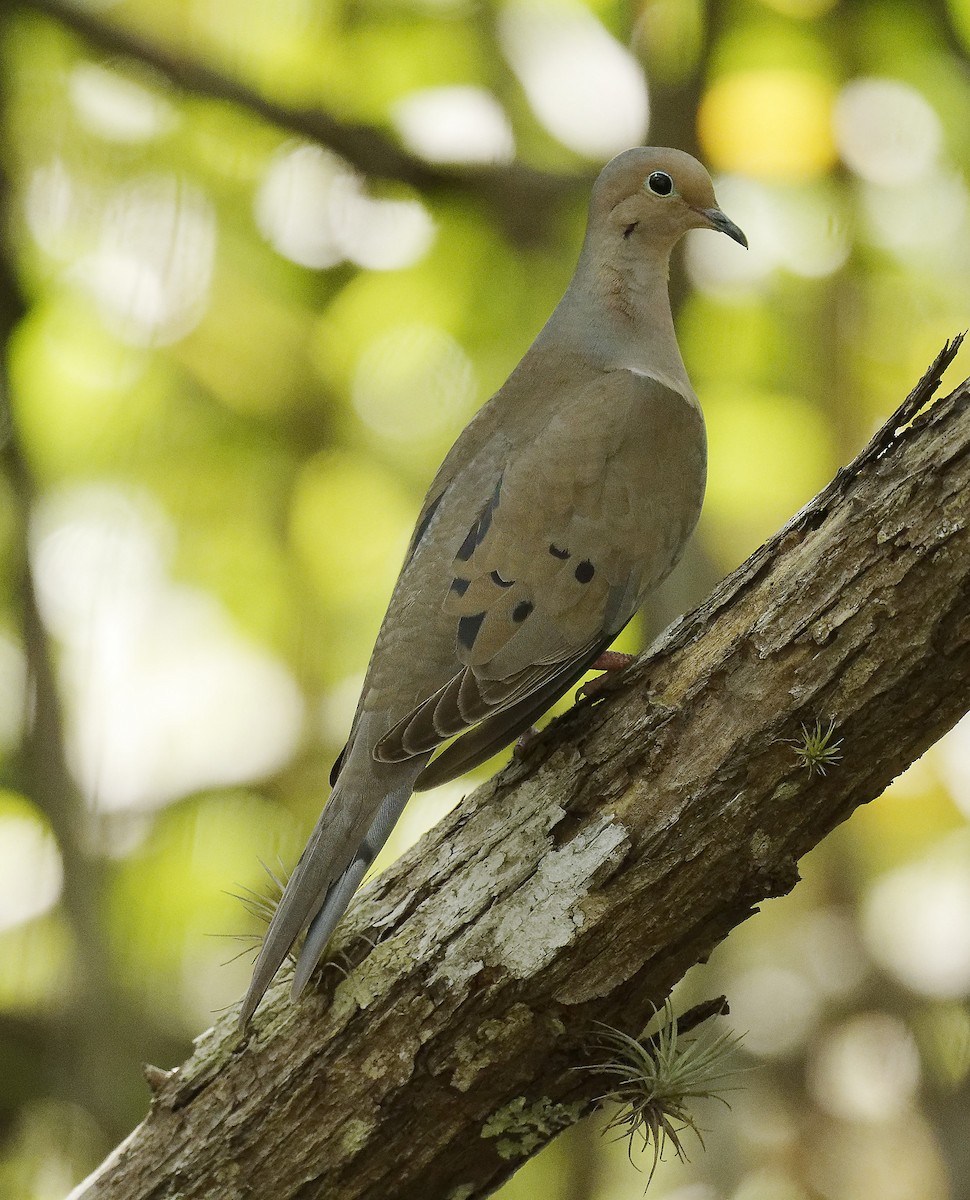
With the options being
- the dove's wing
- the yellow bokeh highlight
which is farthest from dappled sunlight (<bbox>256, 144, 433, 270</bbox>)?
the dove's wing

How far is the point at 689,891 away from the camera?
140 cm

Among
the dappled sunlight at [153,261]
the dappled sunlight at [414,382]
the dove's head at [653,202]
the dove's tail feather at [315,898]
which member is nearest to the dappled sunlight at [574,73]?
the dappled sunlight at [414,382]

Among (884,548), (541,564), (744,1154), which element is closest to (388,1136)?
(541,564)

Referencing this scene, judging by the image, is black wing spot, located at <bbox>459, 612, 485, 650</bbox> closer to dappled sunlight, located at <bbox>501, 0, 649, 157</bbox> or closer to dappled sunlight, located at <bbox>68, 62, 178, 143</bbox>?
dappled sunlight, located at <bbox>501, 0, 649, 157</bbox>

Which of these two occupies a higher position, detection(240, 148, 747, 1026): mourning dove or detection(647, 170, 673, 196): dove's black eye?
detection(647, 170, 673, 196): dove's black eye

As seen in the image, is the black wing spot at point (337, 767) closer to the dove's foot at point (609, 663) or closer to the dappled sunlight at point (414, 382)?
the dove's foot at point (609, 663)

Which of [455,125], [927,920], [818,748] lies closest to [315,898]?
[818,748]

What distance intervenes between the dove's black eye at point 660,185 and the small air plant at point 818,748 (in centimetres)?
109

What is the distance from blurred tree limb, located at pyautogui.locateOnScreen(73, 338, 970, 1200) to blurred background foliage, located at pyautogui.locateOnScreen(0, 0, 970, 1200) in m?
1.48

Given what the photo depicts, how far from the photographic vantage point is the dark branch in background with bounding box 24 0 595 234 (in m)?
3.19

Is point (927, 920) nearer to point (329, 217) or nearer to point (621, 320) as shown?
point (621, 320)

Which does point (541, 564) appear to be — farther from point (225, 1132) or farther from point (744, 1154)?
point (744, 1154)

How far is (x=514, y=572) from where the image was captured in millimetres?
1662

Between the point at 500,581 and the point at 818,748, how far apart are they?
524mm
